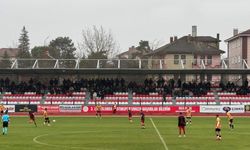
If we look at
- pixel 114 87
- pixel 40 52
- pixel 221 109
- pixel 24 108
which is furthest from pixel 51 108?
pixel 40 52

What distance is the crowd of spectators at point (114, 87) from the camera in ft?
238

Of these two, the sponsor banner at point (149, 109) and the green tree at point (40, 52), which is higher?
the green tree at point (40, 52)

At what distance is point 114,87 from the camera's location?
73688mm

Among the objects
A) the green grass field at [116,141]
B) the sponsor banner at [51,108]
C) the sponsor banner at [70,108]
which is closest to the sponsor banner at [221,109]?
the sponsor banner at [70,108]

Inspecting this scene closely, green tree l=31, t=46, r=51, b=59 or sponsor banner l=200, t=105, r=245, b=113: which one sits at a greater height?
green tree l=31, t=46, r=51, b=59

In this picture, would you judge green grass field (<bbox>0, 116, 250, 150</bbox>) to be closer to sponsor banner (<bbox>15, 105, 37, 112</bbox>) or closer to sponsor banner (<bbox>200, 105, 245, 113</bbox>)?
sponsor banner (<bbox>200, 105, 245, 113</bbox>)

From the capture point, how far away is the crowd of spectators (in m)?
72.6

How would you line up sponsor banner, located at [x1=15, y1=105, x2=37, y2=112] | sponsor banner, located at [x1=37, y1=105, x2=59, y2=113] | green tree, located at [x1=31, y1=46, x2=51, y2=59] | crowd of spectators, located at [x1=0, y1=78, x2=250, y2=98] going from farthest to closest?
1. green tree, located at [x1=31, y1=46, x2=51, y2=59]
2. crowd of spectators, located at [x1=0, y1=78, x2=250, y2=98]
3. sponsor banner, located at [x1=37, y1=105, x2=59, y2=113]
4. sponsor banner, located at [x1=15, y1=105, x2=37, y2=112]

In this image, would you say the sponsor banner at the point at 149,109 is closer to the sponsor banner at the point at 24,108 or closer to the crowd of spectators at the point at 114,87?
the crowd of spectators at the point at 114,87

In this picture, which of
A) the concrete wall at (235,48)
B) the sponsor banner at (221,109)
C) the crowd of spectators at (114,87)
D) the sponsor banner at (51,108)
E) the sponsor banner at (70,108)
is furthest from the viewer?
the concrete wall at (235,48)

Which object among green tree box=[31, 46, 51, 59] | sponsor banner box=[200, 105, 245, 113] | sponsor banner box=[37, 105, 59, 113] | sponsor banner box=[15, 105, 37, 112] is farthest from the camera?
green tree box=[31, 46, 51, 59]

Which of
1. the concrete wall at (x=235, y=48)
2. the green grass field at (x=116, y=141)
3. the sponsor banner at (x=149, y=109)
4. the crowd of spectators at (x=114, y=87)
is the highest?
the concrete wall at (x=235, y=48)

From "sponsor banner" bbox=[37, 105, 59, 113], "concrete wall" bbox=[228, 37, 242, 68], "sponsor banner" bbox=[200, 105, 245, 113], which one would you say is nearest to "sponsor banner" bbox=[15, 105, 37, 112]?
"sponsor banner" bbox=[37, 105, 59, 113]

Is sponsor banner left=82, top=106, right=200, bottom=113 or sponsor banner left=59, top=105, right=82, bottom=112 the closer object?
sponsor banner left=82, top=106, right=200, bottom=113
